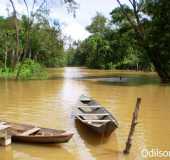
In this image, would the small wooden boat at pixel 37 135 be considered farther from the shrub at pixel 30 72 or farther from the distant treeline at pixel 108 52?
the distant treeline at pixel 108 52

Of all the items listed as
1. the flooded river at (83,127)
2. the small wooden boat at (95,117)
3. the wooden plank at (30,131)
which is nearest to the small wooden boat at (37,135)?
the wooden plank at (30,131)

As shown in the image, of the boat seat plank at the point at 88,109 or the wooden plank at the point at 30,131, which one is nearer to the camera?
the wooden plank at the point at 30,131

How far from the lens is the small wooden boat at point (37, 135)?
411 inches

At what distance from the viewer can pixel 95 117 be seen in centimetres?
1345

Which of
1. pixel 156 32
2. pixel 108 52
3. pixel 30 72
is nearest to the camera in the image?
pixel 156 32

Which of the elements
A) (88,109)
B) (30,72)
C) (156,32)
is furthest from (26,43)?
(88,109)

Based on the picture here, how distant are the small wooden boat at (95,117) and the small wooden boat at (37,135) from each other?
1164 millimetres

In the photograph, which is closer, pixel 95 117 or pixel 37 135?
pixel 37 135

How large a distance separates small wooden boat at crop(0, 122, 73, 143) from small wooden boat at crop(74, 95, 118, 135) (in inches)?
45.8

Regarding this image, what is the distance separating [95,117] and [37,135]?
3.22 m

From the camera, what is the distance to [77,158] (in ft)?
33.2

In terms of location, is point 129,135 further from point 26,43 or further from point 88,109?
point 26,43

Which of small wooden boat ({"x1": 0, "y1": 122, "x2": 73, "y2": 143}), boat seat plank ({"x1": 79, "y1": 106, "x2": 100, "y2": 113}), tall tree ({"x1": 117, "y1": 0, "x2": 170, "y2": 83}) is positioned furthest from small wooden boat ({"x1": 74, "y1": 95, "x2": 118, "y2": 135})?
tall tree ({"x1": 117, "y1": 0, "x2": 170, "y2": 83})

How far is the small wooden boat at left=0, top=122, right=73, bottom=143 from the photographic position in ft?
34.3
